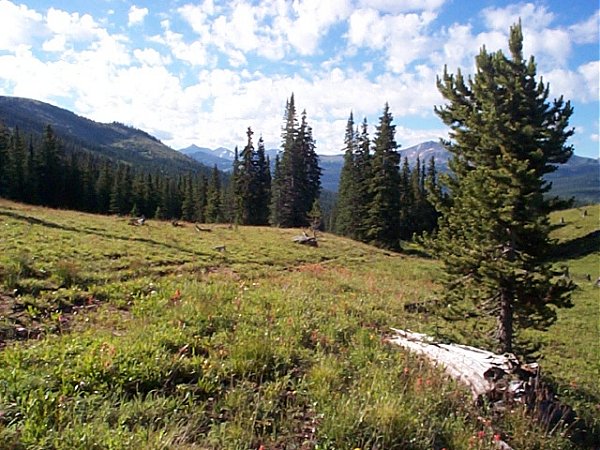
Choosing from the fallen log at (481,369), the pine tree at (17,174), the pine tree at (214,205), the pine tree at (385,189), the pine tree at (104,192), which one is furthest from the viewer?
the pine tree at (104,192)

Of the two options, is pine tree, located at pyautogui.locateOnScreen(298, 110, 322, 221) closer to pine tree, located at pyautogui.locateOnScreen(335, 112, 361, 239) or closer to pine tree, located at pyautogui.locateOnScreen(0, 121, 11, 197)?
pine tree, located at pyautogui.locateOnScreen(335, 112, 361, 239)

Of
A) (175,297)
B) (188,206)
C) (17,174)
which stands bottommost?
(175,297)

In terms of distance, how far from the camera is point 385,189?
48.5m

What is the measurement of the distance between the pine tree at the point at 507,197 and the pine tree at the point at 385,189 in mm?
35884

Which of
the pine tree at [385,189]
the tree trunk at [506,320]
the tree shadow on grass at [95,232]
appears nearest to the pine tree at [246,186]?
the pine tree at [385,189]

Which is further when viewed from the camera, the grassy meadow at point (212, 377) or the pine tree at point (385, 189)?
the pine tree at point (385, 189)

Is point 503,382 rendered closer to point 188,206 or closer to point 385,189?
point 385,189

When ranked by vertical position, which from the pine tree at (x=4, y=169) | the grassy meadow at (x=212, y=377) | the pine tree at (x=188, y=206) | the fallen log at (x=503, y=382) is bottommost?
the fallen log at (x=503, y=382)

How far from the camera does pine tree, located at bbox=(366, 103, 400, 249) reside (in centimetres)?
4866

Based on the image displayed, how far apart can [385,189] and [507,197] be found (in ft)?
125

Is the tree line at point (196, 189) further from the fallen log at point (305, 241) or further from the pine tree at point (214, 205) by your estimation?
the fallen log at point (305, 241)

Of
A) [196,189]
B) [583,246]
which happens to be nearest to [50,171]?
[196,189]

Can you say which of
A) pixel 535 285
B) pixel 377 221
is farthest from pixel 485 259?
pixel 377 221

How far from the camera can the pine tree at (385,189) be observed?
48.7 metres
